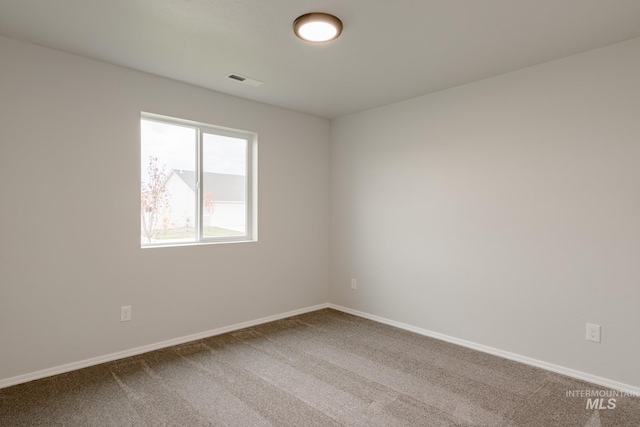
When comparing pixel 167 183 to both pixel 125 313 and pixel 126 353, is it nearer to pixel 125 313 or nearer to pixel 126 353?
pixel 125 313

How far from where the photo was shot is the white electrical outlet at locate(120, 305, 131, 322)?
305 cm

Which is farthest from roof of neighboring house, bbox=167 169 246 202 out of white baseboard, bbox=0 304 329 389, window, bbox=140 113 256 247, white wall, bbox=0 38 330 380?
white baseboard, bbox=0 304 329 389

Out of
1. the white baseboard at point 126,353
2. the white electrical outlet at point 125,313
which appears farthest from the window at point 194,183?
the white baseboard at point 126,353

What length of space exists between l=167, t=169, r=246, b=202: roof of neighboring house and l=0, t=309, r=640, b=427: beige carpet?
1.51m

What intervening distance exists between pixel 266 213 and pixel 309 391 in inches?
82.2

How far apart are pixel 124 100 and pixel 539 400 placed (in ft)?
12.8

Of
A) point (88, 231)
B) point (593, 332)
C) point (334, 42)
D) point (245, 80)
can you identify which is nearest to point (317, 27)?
point (334, 42)

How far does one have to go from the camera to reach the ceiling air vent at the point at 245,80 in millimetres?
3197

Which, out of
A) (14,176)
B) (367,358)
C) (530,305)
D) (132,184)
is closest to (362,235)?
(367,358)

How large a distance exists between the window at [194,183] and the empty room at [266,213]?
0.02 meters

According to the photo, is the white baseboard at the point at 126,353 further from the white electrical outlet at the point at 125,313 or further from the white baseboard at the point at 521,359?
the white baseboard at the point at 521,359

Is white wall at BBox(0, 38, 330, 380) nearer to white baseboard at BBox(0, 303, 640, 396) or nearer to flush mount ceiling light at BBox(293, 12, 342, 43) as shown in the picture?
white baseboard at BBox(0, 303, 640, 396)

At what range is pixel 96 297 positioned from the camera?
9.58 ft

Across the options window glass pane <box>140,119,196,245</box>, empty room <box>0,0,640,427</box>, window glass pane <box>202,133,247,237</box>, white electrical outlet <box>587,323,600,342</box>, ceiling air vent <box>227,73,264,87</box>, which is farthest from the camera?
window glass pane <box>202,133,247,237</box>
